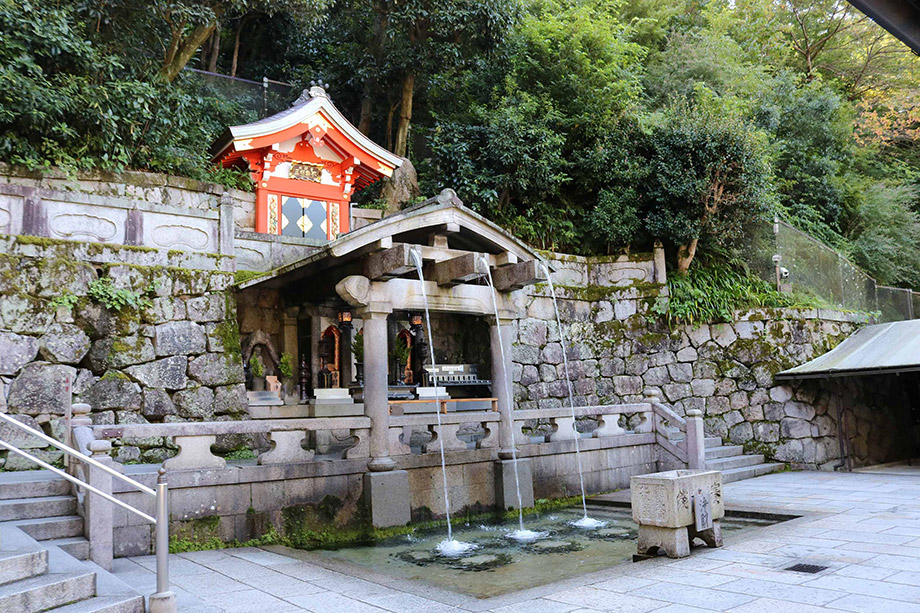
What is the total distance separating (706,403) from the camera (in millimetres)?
16359

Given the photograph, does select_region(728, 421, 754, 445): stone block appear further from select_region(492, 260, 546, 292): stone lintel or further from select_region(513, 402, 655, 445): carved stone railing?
select_region(492, 260, 546, 292): stone lintel

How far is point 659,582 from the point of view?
6168 mm

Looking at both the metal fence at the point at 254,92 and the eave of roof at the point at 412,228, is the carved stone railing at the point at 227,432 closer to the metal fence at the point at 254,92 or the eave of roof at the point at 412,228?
the eave of roof at the point at 412,228

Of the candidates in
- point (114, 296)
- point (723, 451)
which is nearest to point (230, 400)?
point (114, 296)

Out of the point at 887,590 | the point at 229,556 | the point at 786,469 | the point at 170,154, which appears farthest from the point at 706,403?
the point at 170,154

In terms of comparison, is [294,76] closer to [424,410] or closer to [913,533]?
[424,410]

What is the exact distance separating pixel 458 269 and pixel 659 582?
553 cm

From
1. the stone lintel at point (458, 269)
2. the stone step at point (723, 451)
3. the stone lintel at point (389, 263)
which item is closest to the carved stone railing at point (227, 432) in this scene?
the stone lintel at point (389, 263)

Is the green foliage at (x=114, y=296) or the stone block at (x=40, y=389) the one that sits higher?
the green foliage at (x=114, y=296)

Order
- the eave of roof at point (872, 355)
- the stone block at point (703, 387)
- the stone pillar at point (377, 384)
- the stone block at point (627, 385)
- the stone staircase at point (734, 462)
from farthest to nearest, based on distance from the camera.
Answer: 1. the stone block at point (627, 385)
2. the stone block at point (703, 387)
3. the stone staircase at point (734, 462)
4. the eave of roof at point (872, 355)
5. the stone pillar at point (377, 384)

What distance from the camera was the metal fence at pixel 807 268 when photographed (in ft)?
56.4

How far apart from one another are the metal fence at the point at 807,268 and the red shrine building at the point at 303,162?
10395mm

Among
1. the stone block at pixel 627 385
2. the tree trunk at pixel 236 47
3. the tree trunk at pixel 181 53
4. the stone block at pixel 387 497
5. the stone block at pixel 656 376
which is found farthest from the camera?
the tree trunk at pixel 236 47

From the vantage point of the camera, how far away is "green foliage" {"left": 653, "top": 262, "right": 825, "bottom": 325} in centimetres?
1667
